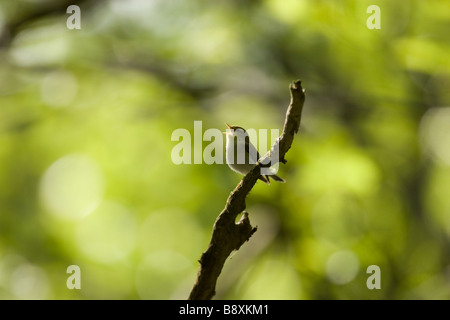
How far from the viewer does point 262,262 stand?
7.52m

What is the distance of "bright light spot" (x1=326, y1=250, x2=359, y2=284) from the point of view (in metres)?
7.38

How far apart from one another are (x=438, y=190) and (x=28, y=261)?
8.12 m

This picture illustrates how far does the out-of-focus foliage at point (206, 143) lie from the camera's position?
7.23 metres

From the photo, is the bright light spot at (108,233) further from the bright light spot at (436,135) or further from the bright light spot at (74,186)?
the bright light spot at (436,135)

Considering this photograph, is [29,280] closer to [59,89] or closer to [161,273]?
[161,273]

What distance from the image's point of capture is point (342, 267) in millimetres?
7629

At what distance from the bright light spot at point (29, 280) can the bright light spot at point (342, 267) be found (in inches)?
223

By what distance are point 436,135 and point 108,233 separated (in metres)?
6.79

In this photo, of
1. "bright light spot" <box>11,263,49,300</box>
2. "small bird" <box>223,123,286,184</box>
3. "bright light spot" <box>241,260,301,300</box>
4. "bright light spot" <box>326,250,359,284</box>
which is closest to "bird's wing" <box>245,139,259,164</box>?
"small bird" <box>223,123,286,184</box>

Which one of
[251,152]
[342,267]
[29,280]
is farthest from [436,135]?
[29,280]

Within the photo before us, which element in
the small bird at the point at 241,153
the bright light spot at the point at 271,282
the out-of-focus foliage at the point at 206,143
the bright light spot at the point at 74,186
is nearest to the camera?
the small bird at the point at 241,153

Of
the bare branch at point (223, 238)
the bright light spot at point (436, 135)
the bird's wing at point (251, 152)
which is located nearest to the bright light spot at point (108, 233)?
the bird's wing at point (251, 152)
